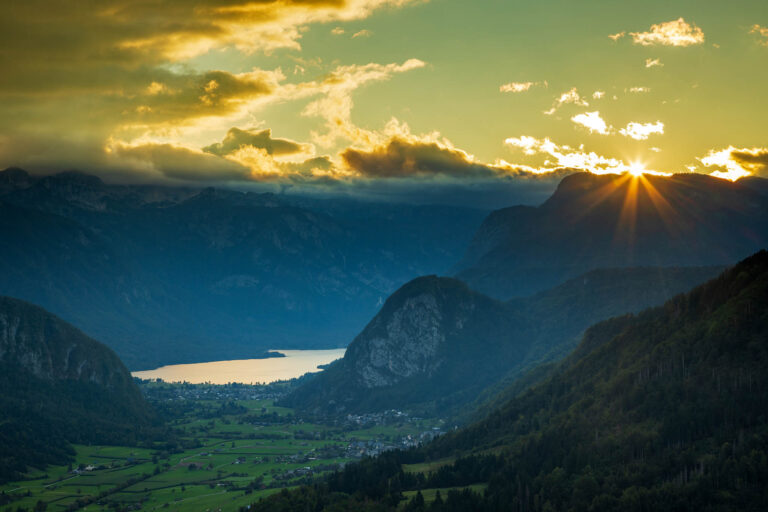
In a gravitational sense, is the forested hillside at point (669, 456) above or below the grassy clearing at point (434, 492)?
above

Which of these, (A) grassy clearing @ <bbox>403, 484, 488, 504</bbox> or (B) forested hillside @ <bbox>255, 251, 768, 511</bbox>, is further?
(A) grassy clearing @ <bbox>403, 484, 488, 504</bbox>

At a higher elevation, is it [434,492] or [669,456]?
[669,456]

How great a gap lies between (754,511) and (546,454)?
5796 cm

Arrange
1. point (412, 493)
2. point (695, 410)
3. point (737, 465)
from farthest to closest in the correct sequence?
point (412, 493) < point (695, 410) < point (737, 465)

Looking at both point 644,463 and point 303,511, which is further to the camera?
point 303,511

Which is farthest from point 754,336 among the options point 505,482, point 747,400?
point 505,482

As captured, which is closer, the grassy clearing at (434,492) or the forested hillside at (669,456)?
the forested hillside at (669,456)

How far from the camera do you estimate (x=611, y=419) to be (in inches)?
7820

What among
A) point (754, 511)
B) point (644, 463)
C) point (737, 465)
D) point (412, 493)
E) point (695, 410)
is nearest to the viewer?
point (754, 511)

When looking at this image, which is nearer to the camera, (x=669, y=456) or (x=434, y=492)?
(x=669, y=456)

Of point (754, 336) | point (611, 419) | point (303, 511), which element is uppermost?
point (754, 336)

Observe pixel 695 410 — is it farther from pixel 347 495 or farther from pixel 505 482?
pixel 347 495

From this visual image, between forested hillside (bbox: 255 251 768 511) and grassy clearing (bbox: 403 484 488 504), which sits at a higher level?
forested hillside (bbox: 255 251 768 511)

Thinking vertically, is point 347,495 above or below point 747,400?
below
